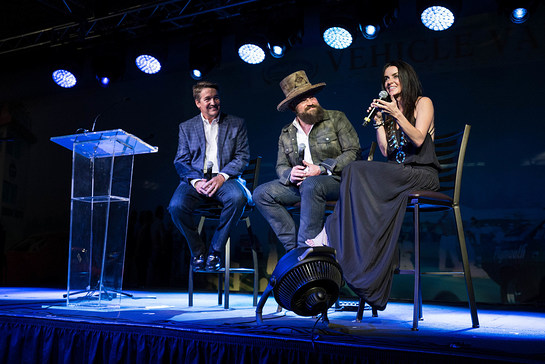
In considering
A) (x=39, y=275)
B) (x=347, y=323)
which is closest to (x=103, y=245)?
(x=347, y=323)

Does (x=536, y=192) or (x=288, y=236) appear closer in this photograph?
(x=288, y=236)

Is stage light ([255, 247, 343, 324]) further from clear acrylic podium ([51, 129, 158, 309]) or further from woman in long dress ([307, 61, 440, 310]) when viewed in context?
clear acrylic podium ([51, 129, 158, 309])

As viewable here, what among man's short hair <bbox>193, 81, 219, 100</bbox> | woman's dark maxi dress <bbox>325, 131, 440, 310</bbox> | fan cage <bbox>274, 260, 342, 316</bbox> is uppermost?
man's short hair <bbox>193, 81, 219, 100</bbox>

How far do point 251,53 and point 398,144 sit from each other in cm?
300

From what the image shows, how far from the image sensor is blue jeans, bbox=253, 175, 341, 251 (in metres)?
2.62

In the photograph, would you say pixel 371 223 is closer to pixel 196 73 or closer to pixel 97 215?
pixel 97 215

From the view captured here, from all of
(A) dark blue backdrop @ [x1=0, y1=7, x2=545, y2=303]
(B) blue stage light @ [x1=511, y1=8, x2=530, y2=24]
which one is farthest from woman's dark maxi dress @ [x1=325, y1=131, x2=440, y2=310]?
(B) blue stage light @ [x1=511, y1=8, x2=530, y2=24]

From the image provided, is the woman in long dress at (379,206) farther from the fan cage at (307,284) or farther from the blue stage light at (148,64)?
the blue stage light at (148,64)

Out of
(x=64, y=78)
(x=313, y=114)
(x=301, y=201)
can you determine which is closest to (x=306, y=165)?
(x=301, y=201)

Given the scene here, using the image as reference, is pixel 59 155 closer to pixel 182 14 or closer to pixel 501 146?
pixel 182 14

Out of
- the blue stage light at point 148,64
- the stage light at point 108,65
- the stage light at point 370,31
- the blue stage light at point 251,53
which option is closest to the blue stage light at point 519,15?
the stage light at point 370,31

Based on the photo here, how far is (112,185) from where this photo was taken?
9.91 ft

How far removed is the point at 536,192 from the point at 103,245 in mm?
3625

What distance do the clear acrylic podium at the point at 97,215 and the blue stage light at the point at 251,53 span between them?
101 inches
